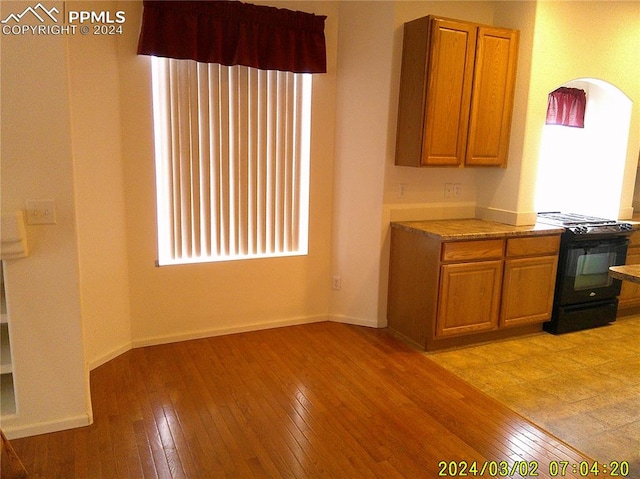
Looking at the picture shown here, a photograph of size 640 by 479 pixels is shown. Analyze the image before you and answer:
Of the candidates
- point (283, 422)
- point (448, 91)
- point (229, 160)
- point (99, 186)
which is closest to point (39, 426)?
point (283, 422)

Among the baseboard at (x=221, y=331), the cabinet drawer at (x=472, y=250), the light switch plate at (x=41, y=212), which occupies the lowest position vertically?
the baseboard at (x=221, y=331)

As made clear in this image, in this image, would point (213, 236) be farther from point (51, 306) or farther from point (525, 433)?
point (525, 433)

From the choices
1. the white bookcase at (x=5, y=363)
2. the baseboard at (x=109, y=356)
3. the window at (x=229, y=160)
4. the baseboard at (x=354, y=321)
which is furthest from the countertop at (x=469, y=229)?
the white bookcase at (x=5, y=363)

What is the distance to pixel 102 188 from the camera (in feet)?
10.4

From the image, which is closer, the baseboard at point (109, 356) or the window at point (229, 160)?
the baseboard at point (109, 356)

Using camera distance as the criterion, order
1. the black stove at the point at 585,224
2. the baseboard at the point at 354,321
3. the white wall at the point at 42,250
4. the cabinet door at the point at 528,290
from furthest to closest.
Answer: the baseboard at the point at 354,321 → the black stove at the point at 585,224 → the cabinet door at the point at 528,290 → the white wall at the point at 42,250

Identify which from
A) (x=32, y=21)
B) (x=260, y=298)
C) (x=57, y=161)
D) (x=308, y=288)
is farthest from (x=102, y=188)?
(x=308, y=288)

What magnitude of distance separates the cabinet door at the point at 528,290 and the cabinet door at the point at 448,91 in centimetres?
99

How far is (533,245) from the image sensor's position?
3.79 meters

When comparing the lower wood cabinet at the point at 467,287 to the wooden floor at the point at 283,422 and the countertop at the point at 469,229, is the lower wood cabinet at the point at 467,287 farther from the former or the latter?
the wooden floor at the point at 283,422

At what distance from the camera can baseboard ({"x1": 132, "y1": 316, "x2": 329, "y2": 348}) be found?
11.8ft

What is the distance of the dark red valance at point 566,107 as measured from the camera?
4508 millimetres

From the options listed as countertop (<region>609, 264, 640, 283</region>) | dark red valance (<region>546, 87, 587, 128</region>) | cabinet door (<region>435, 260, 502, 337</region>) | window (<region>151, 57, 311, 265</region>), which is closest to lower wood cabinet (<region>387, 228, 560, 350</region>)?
cabinet door (<region>435, 260, 502, 337</region>)

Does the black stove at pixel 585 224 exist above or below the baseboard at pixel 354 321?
above
